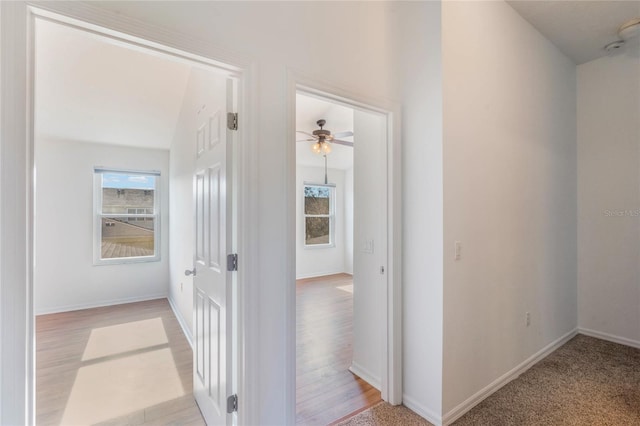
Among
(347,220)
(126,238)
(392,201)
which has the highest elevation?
(392,201)

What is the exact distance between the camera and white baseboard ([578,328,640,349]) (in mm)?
2910

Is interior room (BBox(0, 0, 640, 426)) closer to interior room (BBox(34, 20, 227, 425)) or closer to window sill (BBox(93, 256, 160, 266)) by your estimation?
interior room (BBox(34, 20, 227, 425))

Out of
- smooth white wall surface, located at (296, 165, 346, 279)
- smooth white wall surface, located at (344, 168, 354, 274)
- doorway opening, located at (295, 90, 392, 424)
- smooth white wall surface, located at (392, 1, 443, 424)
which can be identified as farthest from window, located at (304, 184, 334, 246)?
smooth white wall surface, located at (392, 1, 443, 424)

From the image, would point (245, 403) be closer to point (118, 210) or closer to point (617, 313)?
point (617, 313)

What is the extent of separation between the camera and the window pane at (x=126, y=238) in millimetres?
4441

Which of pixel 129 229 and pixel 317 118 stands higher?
pixel 317 118

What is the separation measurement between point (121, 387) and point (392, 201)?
2.55 metres

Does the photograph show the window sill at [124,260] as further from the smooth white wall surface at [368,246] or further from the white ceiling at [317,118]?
the smooth white wall surface at [368,246]

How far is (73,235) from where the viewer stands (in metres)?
4.21

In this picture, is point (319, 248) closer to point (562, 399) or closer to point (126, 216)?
point (126, 216)

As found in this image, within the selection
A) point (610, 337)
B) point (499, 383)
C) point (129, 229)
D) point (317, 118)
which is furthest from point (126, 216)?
point (610, 337)

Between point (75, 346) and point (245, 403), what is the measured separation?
2.72 m

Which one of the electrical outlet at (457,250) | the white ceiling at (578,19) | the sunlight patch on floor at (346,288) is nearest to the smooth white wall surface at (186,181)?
the electrical outlet at (457,250)

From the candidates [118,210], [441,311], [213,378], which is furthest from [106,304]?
[441,311]
